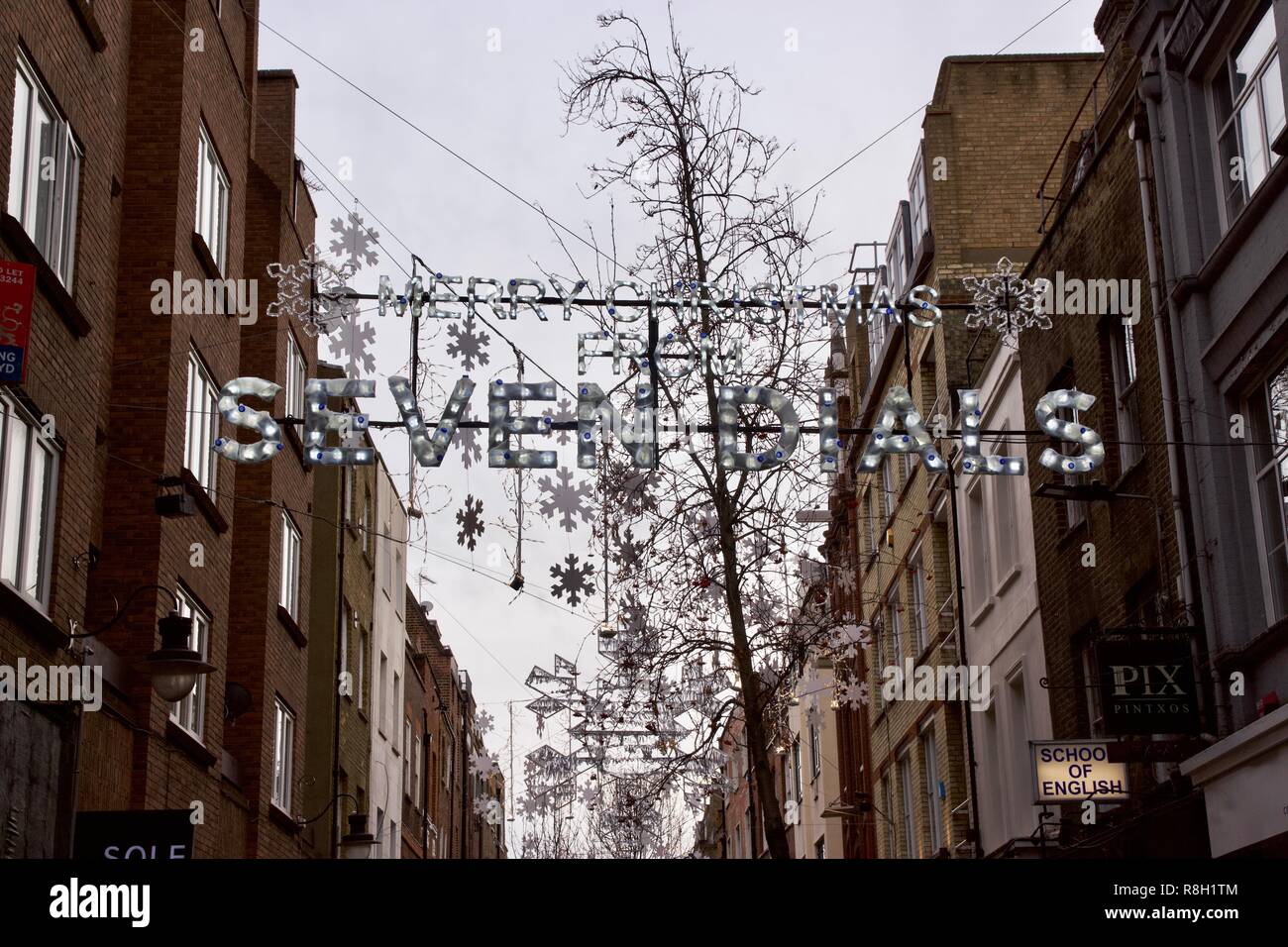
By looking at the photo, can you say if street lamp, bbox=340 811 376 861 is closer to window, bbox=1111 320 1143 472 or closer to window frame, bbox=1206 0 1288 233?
window, bbox=1111 320 1143 472

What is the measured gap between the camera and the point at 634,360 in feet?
49.1

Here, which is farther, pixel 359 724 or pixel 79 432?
pixel 359 724

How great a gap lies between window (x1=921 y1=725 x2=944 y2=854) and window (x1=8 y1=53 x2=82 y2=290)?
60.9ft

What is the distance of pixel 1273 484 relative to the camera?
14.9 m

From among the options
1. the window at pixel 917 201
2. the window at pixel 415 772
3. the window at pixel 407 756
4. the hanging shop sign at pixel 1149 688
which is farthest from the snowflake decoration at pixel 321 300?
the window at pixel 415 772

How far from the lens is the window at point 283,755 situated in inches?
1005

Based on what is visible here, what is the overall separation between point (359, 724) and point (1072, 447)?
1660 centimetres

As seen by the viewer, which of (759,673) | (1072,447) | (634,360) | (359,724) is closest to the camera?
(634,360)

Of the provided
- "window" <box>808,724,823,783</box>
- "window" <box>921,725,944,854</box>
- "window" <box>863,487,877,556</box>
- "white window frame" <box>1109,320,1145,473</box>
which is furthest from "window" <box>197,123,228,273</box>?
"window" <box>808,724,823,783</box>

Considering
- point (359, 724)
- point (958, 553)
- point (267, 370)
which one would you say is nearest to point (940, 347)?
point (958, 553)

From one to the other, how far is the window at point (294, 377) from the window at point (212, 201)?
3.79 m

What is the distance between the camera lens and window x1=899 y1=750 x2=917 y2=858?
104 feet
